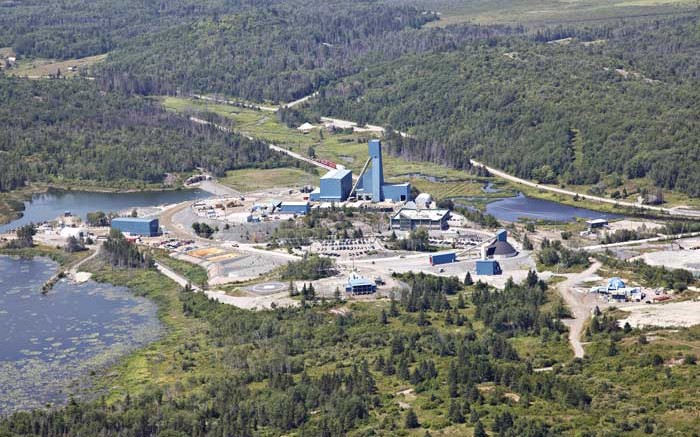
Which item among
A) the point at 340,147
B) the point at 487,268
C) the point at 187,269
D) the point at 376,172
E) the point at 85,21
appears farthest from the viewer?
the point at 85,21

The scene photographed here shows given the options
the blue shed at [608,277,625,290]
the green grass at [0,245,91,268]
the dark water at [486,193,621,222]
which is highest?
the blue shed at [608,277,625,290]

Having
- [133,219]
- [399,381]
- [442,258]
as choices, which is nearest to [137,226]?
[133,219]

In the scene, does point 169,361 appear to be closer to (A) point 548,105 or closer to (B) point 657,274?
(B) point 657,274

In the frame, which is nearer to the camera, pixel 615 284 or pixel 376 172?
pixel 615 284

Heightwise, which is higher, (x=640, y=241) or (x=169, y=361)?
(x=169, y=361)

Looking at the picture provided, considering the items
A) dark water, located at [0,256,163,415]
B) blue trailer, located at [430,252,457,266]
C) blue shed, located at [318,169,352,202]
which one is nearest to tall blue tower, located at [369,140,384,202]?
blue shed, located at [318,169,352,202]

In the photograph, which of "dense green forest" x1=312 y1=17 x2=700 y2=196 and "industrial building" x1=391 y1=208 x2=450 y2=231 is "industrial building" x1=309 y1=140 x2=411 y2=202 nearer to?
"industrial building" x1=391 y1=208 x2=450 y2=231

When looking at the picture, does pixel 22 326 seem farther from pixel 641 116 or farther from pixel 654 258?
pixel 641 116
